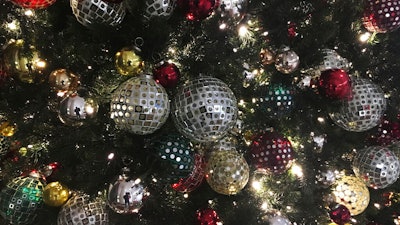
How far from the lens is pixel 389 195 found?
1305 millimetres

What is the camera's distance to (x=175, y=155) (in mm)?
915

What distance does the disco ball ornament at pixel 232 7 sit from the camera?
3.15ft

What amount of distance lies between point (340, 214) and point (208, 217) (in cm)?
36

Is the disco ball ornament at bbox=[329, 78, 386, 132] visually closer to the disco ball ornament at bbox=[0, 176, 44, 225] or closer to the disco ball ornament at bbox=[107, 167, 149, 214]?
the disco ball ornament at bbox=[107, 167, 149, 214]

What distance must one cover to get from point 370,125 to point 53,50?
2.65 feet

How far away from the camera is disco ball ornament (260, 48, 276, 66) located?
1.04 meters

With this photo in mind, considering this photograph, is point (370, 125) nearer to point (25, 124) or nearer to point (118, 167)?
point (118, 167)

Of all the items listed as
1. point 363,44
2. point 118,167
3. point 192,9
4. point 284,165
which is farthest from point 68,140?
point 363,44

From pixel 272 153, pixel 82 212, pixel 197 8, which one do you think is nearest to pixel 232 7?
pixel 197 8

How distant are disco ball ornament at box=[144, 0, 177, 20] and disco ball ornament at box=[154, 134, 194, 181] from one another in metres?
0.27

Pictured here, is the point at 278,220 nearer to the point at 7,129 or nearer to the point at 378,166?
the point at 378,166

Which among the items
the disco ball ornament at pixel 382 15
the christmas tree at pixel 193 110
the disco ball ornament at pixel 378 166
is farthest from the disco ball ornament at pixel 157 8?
the disco ball ornament at pixel 378 166

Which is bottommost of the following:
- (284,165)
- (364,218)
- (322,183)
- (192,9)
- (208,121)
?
(364,218)

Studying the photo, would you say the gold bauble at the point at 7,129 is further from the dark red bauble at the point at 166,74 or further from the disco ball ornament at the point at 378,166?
the disco ball ornament at the point at 378,166
